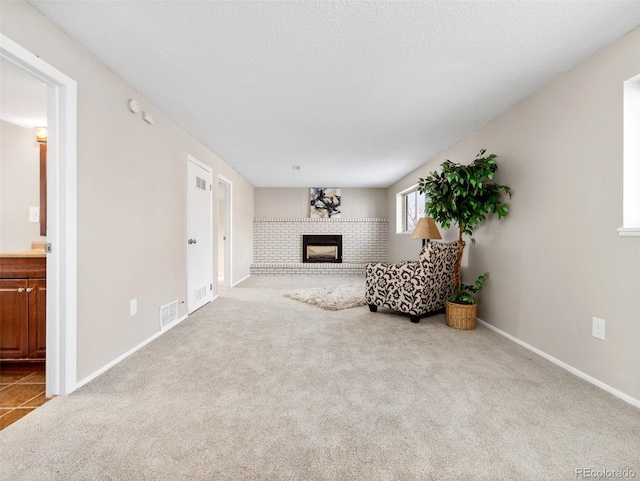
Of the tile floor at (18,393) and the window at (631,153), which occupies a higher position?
the window at (631,153)

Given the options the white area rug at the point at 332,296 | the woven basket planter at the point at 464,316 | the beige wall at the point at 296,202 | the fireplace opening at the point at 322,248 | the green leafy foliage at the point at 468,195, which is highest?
the beige wall at the point at 296,202

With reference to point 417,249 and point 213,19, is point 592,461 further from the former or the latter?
point 417,249

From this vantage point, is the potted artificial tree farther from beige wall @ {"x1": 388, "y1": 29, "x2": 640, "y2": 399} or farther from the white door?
the white door

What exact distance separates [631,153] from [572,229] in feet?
1.86

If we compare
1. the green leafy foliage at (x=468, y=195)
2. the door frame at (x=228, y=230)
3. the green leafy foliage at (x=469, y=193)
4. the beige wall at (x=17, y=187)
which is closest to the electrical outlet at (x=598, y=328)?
the green leafy foliage at (x=468, y=195)

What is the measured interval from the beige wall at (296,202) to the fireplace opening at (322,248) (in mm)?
640

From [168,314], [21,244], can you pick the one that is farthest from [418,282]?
[21,244]

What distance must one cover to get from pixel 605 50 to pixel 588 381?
2140 mm

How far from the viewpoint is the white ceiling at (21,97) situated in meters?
2.01

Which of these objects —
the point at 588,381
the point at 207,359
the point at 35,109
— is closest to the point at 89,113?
the point at 35,109

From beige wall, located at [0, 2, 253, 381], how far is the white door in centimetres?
30

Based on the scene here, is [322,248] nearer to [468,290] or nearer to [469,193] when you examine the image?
[468,290]

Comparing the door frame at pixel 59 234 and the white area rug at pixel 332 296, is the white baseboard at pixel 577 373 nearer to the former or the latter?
the white area rug at pixel 332 296

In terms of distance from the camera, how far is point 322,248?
759cm
